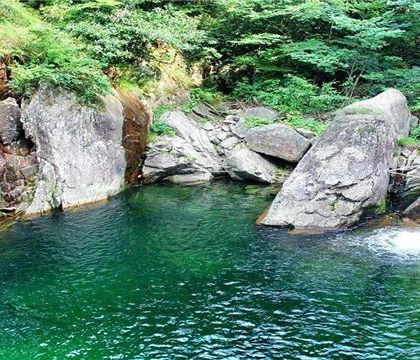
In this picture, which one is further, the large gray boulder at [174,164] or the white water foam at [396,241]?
the large gray boulder at [174,164]

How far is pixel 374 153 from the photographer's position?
13055 millimetres

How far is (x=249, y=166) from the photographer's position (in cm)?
1686

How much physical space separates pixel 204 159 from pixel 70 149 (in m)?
5.32

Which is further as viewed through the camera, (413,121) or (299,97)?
(299,97)

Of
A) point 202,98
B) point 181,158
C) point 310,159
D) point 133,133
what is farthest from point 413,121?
point 133,133

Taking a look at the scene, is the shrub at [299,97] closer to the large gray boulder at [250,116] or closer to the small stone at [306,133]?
the large gray boulder at [250,116]

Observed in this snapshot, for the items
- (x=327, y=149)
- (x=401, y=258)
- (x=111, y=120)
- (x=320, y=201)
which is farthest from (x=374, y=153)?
(x=111, y=120)

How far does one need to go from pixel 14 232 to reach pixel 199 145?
801cm

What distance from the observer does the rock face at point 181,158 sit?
54.5ft

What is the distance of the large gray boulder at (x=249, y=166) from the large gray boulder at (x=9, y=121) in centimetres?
733

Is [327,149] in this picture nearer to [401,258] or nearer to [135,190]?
[401,258]

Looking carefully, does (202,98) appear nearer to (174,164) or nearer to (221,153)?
(221,153)

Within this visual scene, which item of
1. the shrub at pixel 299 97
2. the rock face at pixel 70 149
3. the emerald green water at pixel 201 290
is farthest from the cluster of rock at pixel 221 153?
the emerald green water at pixel 201 290

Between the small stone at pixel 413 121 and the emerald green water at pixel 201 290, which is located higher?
the small stone at pixel 413 121
